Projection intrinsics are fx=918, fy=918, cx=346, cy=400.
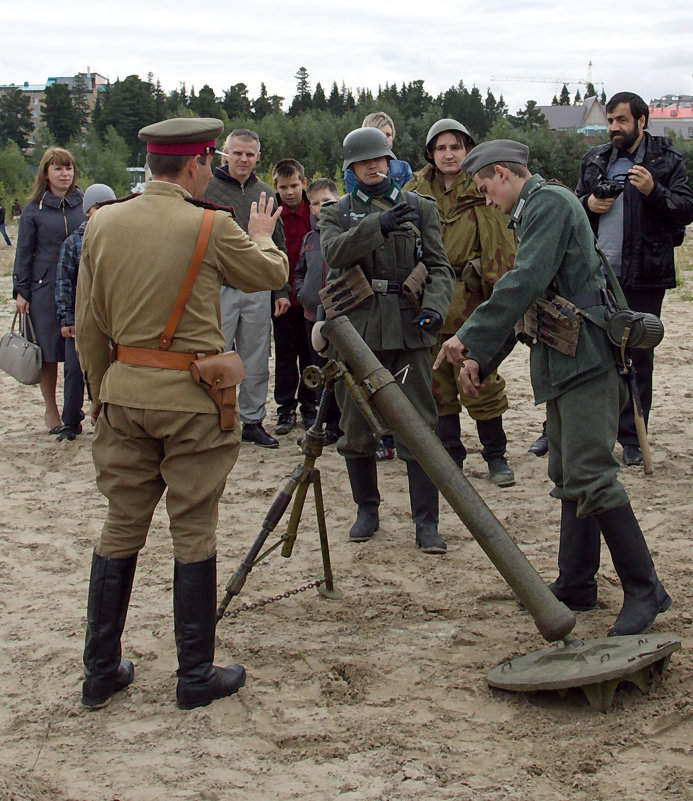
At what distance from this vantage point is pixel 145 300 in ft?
10.4

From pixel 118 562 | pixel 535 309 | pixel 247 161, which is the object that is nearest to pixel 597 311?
pixel 535 309

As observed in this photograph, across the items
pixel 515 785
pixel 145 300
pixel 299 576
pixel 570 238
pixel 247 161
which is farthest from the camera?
pixel 247 161

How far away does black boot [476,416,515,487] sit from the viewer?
233 inches

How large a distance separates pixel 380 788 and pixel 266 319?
4.60 metres

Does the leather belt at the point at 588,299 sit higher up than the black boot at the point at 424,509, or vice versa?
the leather belt at the point at 588,299

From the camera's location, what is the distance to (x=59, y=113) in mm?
69125

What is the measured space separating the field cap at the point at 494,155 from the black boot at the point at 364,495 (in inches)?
70.7

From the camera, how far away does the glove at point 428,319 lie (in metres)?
4.70

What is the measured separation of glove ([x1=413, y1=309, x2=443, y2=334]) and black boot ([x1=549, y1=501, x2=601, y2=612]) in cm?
124

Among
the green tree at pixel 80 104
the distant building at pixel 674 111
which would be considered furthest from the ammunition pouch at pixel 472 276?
the distant building at pixel 674 111

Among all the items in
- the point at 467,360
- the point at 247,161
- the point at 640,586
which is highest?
the point at 247,161

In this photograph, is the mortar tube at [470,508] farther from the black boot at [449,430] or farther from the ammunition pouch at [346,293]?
the black boot at [449,430]

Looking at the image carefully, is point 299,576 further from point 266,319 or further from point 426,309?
point 266,319

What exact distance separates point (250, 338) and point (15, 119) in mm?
80814
